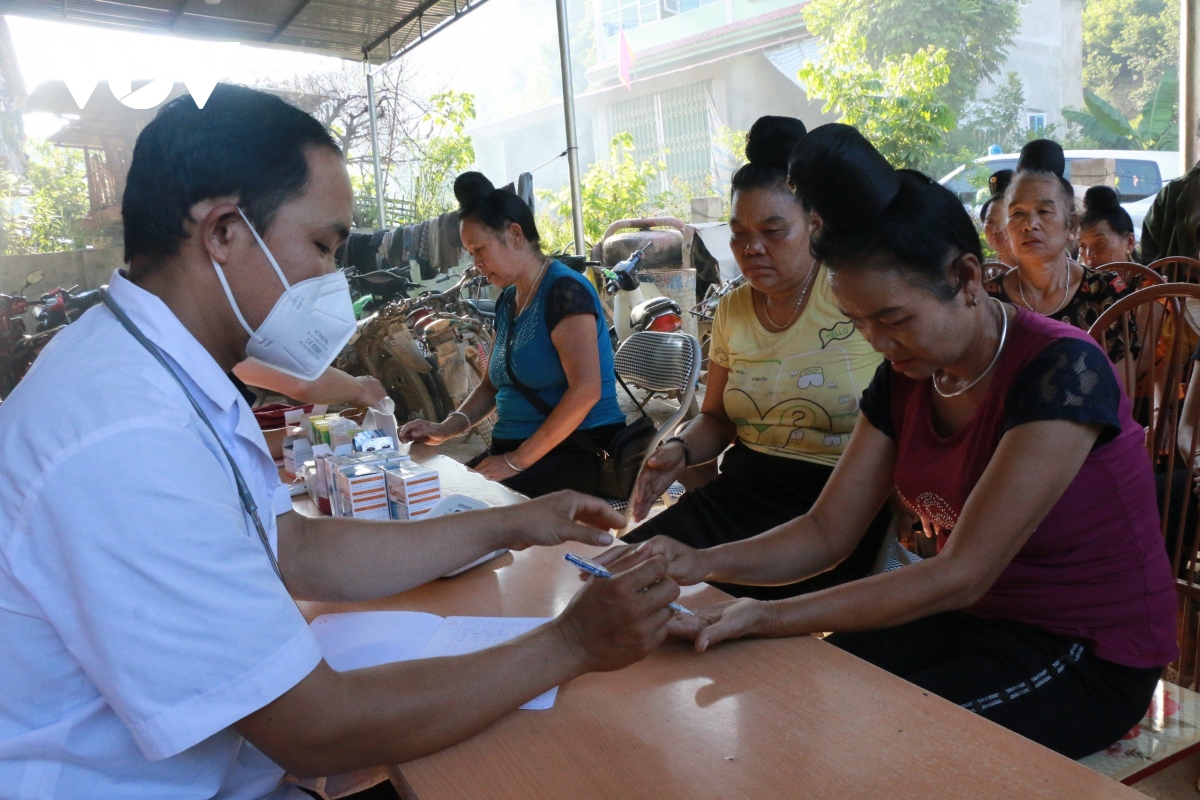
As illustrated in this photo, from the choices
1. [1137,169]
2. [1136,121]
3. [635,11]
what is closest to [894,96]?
[1137,169]

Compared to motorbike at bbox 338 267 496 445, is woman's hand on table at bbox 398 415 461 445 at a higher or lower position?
lower

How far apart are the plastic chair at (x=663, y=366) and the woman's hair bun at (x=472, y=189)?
0.79m

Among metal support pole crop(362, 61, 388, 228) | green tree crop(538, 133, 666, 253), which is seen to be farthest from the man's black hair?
green tree crop(538, 133, 666, 253)

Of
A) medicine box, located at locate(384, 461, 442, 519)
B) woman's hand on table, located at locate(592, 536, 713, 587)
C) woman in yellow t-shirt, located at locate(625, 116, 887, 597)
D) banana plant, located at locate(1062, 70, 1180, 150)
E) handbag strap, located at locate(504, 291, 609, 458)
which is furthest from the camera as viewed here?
banana plant, located at locate(1062, 70, 1180, 150)

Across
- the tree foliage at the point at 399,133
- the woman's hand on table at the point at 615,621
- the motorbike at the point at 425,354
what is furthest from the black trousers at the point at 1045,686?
the tree foliage at the point at 399,133

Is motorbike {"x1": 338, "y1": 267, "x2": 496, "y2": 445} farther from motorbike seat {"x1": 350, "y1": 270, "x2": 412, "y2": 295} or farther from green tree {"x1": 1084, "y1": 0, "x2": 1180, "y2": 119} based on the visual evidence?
green tree {"x1": 1084, "y1": 0, "x2": 1180, "y2": 119}

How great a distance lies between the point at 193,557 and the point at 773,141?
183cm

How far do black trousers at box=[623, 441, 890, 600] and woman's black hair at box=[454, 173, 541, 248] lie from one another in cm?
119

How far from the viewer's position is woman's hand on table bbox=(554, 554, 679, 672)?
115 centimetres

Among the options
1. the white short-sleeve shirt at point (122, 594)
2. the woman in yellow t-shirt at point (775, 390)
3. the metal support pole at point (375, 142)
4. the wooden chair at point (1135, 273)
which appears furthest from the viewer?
the metal support pole at point (375, 142)

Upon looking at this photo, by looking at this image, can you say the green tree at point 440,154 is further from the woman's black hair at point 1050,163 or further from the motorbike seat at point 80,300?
the woman's black hair at point 1050,163

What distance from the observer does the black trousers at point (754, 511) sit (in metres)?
2.14

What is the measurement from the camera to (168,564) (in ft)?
2.77

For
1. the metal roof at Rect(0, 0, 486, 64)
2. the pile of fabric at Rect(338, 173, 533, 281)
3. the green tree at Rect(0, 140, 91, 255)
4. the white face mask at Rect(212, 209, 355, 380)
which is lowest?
the white face mask at Rect(212, 209, 355, 380)
